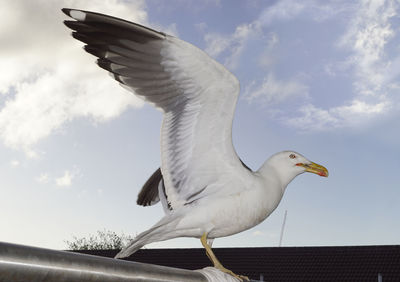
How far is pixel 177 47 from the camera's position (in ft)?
10.2

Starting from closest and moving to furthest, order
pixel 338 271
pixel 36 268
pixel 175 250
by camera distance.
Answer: pixel 36 268 < pixel 338 271 < pixel 175 250

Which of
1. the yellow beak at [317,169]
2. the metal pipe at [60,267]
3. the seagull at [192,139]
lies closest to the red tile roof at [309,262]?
the yellow beak at [317,169]

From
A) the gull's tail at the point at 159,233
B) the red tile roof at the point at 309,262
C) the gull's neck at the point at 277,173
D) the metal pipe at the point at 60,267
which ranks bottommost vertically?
the metal pipe at the point at 60,267

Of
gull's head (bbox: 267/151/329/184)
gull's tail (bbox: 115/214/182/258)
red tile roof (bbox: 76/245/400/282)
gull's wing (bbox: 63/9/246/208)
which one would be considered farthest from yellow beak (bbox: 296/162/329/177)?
red tile roof (bbox: 76/245/400/282)

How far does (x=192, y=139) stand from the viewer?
3.19m

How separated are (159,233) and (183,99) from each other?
2.53ft

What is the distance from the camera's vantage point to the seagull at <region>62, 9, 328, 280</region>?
114 inches

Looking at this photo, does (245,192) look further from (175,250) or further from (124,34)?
(175,250)

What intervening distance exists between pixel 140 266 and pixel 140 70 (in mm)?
1865

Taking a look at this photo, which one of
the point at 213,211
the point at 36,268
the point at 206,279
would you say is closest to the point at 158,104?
the point at 213,211

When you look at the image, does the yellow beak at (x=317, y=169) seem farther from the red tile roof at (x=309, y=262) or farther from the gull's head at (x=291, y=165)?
the red tile roof at (x=309, y=262)

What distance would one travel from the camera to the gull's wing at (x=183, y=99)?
306 centimetres

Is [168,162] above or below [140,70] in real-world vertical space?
below

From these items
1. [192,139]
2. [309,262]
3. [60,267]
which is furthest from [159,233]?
[309,262]
